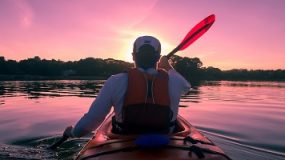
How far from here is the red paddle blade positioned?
8109 mm

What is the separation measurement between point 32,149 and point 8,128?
3.39 meters

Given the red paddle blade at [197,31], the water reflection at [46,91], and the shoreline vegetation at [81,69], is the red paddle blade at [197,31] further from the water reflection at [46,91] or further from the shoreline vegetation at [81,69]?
the shoreline vegetation at [81,69]

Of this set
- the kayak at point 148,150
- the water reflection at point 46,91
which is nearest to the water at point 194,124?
the kayak at point 148,150

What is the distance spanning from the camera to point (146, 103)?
4266 mm

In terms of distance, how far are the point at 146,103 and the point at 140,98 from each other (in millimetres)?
99

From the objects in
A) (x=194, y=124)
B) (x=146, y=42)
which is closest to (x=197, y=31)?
(x=146, y=42)

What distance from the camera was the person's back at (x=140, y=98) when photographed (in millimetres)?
4250

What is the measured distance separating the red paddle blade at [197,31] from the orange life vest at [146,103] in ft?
12.7

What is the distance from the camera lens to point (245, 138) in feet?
32.3

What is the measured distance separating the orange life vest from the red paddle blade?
Result: 3.89m

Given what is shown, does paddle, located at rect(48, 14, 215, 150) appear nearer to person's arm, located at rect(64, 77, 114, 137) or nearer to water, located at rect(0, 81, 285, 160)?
water, located at rect(0, 81, 285, 160)

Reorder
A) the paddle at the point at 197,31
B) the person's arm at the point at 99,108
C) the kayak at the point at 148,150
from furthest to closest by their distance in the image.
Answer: the paddle at the point at 197,31, the person's arm at the point at 99,108, the kayak at the point at 148,150

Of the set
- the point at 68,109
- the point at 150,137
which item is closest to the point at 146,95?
the point at 150,137

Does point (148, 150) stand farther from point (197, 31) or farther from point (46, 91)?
point (46, 91)
